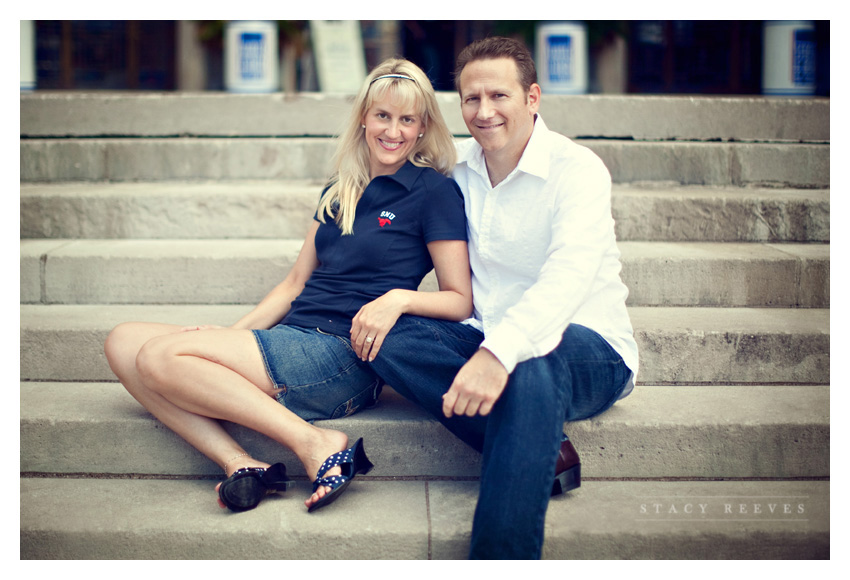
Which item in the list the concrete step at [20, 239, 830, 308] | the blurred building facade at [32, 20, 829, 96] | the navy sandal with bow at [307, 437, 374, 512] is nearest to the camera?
the navy sandal with bow at [307, 437, 374, 512]

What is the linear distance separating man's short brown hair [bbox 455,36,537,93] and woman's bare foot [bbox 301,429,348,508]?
117 cm

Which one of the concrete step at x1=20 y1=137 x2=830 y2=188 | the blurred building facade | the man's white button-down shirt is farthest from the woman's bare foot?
the blurred building facade

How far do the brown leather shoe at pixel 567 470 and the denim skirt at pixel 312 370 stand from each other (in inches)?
24.4

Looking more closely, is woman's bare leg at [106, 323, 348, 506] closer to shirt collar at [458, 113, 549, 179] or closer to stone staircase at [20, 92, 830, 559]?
stone staircase at [20, 92, 830, 559]

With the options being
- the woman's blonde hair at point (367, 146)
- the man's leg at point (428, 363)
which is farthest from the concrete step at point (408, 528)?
the woman's blonde hair at point (367, 146)

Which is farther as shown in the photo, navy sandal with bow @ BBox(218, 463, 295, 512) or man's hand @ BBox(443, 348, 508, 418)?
navy sandal with bow @ BBox(218, 463, 295, 512)

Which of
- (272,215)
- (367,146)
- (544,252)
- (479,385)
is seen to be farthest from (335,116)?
(479,385)

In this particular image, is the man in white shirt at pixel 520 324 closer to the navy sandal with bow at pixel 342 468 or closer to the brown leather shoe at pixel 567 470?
the brown leather shoe at pixel 567 470

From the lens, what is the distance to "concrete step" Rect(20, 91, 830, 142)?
355 cm

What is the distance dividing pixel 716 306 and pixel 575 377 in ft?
3.88

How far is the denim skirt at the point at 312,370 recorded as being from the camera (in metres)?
1.84

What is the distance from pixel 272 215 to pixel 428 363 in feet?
5.17

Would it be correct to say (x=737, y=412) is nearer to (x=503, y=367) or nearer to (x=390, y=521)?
(x=503, y=367)
